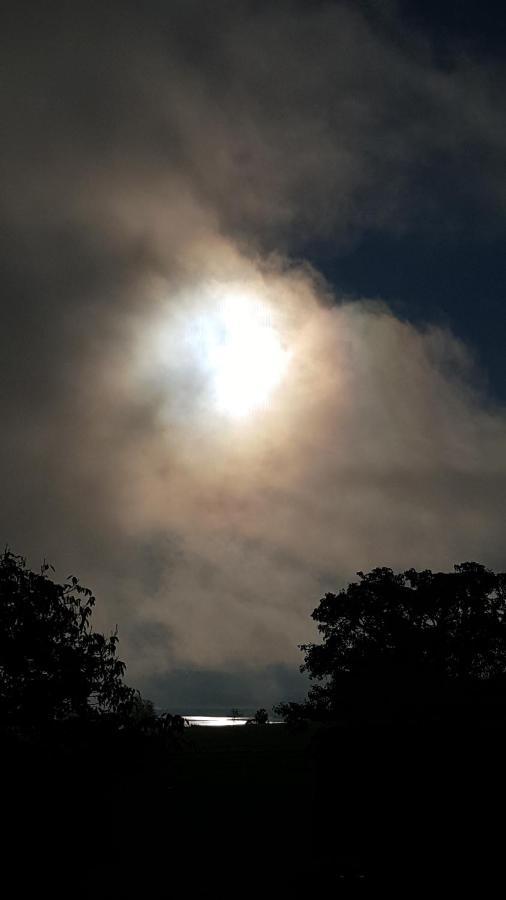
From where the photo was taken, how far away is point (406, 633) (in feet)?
162

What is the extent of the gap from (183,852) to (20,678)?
6826 mm

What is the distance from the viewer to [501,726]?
42.4 ft

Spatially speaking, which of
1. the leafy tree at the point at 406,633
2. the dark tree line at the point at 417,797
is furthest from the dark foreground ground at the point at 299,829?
the leafy tree at the point at 406,633

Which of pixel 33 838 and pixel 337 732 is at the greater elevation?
pixel 337 732

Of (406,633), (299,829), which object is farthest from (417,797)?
(406,633)

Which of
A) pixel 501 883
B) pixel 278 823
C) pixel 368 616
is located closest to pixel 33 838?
pixel 278 823

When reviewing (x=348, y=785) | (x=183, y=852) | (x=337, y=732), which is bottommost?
(x=183, y=852)

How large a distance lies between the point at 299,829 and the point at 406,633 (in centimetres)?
3163

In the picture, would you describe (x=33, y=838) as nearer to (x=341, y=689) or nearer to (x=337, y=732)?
(x=337, y=732)

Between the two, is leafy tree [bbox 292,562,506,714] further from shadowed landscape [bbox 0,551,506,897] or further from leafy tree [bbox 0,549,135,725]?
leafy tree [bbox 0,549,135,725]

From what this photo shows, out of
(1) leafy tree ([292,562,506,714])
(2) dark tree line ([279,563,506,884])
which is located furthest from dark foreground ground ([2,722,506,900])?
(1) leafy tree ([292,562,506,714])

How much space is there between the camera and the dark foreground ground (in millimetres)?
12281

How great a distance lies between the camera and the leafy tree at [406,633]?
153ft

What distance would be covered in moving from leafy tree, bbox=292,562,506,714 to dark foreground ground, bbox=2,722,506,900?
87.2 ft
